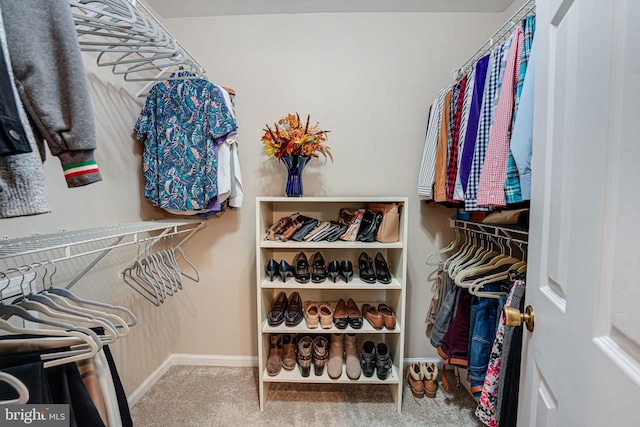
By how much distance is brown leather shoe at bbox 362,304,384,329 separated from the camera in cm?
144

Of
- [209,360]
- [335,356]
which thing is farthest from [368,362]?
[209,360]

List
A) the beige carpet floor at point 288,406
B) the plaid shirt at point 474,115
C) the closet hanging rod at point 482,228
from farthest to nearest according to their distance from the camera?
the beige carpet floor at point 288,406 → the closet hanging rod at point 482,228 → the plaid shirt at point 474,115

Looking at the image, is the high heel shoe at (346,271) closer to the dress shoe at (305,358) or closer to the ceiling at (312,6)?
the dress shoe at (305,358)

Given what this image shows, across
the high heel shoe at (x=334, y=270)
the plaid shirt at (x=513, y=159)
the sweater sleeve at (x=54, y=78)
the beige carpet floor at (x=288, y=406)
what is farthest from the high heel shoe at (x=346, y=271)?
the sweater sleeve at (x=54, y=78)

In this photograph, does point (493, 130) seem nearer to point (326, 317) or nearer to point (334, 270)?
point (334, 270)

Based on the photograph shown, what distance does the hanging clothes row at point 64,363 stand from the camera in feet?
1.81

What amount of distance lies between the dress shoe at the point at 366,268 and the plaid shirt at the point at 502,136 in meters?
0.71

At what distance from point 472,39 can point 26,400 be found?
2.42m

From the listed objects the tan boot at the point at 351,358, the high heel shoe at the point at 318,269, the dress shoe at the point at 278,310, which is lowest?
the tan boot at the point at 351,358

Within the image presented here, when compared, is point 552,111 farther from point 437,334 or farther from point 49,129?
point 437,334

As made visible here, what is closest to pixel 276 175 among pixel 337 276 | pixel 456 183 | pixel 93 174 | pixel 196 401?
pixel 337 276

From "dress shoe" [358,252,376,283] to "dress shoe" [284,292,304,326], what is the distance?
0.42 metres

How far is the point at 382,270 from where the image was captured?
152 cm

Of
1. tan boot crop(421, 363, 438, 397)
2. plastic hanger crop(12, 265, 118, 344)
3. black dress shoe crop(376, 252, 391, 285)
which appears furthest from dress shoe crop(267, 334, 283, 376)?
plastic hanger crop(12, 265, 118, 344)
